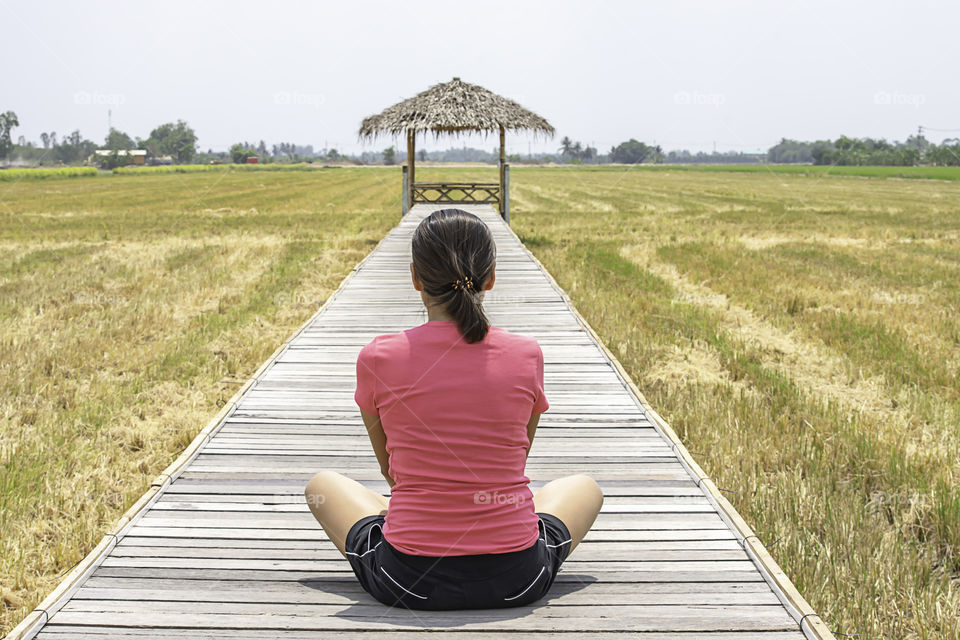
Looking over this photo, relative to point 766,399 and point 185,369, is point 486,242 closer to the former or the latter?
point 766,399

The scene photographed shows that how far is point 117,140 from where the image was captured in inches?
4914

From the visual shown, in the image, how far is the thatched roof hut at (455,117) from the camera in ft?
55.7

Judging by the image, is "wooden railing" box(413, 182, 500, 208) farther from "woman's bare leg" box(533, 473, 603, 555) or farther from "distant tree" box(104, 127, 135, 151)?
"distant tree" box(104, 127, 135, 151)

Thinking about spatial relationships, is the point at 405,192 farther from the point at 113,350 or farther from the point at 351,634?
the point at 351,634

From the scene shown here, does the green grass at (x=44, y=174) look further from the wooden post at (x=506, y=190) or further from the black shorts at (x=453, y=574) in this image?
the black shorts at (x=453, y=574)

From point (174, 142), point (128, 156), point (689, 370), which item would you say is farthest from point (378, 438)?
point (174, 142)

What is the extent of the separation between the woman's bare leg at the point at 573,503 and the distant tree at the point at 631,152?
493 ft

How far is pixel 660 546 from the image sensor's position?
2.88 m

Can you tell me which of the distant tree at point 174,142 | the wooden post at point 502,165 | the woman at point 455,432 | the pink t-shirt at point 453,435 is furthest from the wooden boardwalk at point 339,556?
the distant tree at point 174,142

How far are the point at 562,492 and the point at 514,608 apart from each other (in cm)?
44

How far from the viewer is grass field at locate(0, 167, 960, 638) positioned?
142 inches

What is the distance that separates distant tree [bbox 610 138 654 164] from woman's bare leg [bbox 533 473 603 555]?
150 metres

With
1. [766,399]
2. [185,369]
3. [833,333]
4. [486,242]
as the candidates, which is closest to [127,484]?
[185,369]

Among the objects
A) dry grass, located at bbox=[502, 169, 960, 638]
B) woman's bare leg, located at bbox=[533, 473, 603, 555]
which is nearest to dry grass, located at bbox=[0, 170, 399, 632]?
woman's bare leg, located at bbox=[533, 473, 603, 555]
